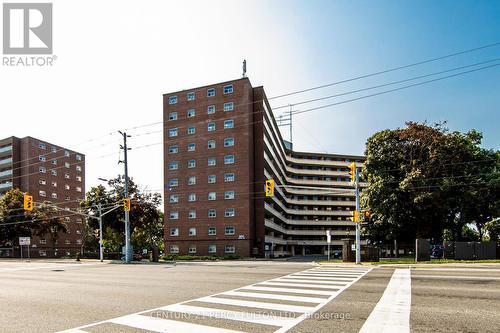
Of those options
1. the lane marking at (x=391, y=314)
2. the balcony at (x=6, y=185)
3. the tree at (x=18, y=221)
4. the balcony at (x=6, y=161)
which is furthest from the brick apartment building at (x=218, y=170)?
the balcony at (x=6, y=161)

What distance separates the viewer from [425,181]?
40781 millimetres

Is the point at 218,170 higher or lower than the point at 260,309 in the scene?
higher

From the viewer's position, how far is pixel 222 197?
2233 inches

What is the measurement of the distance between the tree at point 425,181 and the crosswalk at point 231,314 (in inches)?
1317

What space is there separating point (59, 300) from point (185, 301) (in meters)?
3.67

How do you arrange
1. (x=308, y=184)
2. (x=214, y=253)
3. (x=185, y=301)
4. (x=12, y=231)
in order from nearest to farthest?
(x=185, y=301)
(x=214, y=253)
(x=12, y=231)
(x=308, y=184)

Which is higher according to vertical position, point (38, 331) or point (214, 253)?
point (38, 331)

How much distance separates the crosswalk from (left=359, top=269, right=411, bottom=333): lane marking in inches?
50.3

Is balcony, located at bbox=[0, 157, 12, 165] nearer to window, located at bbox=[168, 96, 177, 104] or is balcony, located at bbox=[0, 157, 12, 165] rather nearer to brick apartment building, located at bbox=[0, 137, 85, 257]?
brick apartment building, located at bbox=[0, 137, 85, 257]

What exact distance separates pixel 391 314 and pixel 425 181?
118 ft

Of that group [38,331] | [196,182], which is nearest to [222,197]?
[196,182]

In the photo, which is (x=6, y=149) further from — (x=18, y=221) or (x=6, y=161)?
(x=18, y=221)

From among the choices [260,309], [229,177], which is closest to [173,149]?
[229,177]

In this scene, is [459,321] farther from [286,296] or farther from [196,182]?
[196,182]
